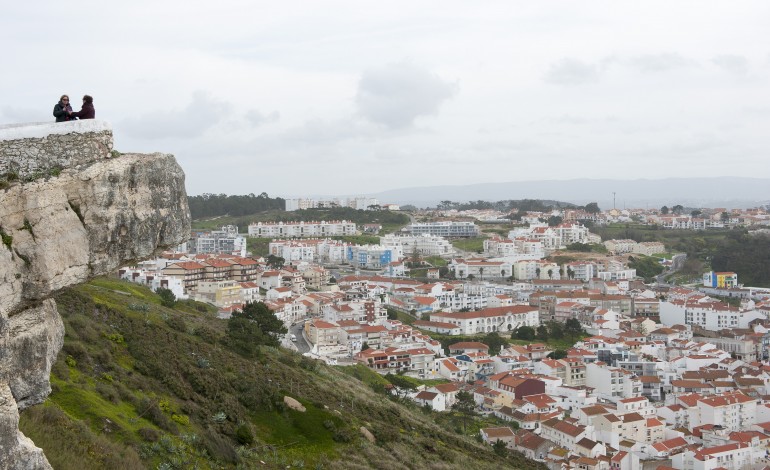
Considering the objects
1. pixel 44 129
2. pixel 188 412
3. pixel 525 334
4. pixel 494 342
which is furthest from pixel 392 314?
pixel 44 129

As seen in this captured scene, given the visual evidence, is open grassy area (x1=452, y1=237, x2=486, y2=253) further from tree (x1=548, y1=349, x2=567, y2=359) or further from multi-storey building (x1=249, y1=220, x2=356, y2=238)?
tree (x1=548, y1=349, x2=567, y2=359)

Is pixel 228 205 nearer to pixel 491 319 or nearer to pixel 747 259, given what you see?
pixel 491 319

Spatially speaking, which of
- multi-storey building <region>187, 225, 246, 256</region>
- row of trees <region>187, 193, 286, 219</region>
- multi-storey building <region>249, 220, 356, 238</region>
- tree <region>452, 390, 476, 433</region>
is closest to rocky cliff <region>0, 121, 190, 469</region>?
tree <region>452, 390, 476, 433</region>

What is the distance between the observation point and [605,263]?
84750 millimetres

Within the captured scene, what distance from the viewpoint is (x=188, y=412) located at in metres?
15.0

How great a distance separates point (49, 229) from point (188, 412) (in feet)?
31.4

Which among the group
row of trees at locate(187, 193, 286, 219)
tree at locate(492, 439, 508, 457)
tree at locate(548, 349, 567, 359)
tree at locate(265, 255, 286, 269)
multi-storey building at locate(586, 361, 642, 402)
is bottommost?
multi-storey building at locate(586, 361, 642, 402)

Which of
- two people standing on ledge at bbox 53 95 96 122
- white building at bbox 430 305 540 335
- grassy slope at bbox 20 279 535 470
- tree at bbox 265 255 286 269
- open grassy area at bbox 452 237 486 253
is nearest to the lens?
two people standing on ledge at bbox 53 95 96 122

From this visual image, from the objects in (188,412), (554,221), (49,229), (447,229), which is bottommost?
(188,412)

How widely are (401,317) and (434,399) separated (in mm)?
→ 25251

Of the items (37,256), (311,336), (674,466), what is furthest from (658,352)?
(37,256)

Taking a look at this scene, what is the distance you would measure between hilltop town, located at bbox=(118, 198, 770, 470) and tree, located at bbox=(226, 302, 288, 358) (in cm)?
996

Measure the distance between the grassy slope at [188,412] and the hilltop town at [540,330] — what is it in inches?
548

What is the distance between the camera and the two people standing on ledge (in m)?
7.03
